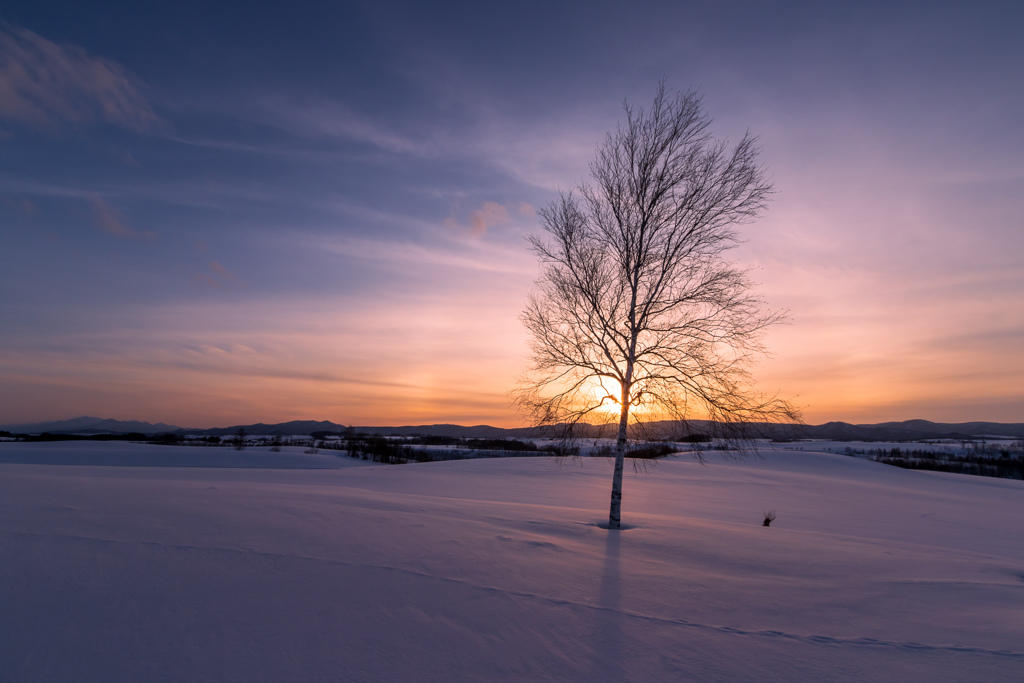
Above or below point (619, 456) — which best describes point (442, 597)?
below

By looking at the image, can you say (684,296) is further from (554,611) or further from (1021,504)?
(1021,504)

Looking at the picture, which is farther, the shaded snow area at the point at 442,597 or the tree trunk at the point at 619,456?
the tree trunk at the point at 619,456

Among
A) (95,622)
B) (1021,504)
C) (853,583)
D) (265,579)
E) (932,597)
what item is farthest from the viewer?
(1021,504)

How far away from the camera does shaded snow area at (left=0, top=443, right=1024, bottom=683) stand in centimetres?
412

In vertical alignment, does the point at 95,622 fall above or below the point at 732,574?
above

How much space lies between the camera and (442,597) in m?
5.41

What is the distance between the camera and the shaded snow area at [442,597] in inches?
162

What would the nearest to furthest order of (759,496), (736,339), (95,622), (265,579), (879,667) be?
(95,622) < (879,667) < (265,579) < (736,339) < (759,496)

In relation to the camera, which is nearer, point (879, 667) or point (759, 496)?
point (879, 667)

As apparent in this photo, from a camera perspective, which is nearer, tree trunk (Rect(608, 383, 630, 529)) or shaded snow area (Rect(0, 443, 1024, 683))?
shaded snow area (Rect(0, 443, 1024, 683))

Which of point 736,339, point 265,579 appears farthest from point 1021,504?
point 265,579

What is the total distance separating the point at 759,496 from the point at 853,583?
17880mm

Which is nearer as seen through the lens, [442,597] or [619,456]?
[442,597]

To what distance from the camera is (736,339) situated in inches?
404
